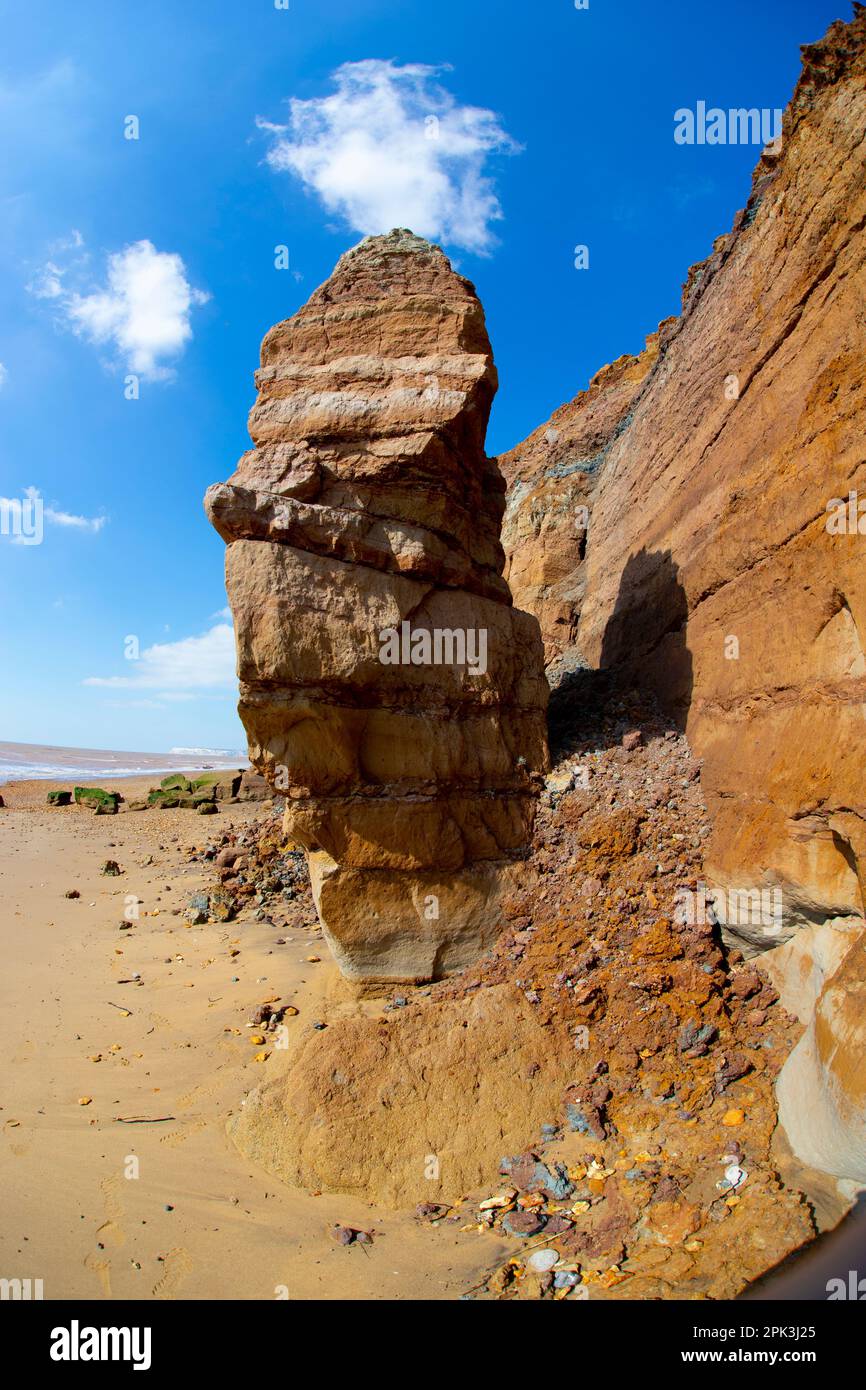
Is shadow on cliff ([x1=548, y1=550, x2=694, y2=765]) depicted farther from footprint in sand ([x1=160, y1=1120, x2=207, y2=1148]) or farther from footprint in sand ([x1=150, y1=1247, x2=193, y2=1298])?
footprint in sand ([x1=150, y1=1247, x2=193, y2=1298])

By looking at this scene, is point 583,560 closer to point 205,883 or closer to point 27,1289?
point 205,883

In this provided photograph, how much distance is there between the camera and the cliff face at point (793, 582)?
408cm

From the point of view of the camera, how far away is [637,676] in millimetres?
8539

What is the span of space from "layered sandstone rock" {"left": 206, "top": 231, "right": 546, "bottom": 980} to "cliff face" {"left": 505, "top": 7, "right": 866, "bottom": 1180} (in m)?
1.92

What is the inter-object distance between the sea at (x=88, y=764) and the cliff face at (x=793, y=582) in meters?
33.4

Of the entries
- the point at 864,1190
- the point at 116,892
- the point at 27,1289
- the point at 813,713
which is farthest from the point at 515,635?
the point at 116,892

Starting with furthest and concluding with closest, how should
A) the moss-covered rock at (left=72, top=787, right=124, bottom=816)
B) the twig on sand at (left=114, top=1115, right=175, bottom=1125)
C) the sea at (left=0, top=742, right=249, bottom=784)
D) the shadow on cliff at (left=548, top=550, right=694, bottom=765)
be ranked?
the sea at (left=0, top=742, right=249, bottom=784), the moss-covered rock at (left=72, top=787, right=124, bottom=816), the shadow on cliff at (left=548, top=550, right=694, bottom=765), the twig on sand at (left=114, top=1115, right=175, bottom=1125)

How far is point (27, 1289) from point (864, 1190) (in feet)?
13.3

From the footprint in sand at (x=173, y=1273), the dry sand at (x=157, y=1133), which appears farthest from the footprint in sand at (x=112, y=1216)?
the footprint in sand at (x=173, y=1273)

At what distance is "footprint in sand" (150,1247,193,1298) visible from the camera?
3729 mm

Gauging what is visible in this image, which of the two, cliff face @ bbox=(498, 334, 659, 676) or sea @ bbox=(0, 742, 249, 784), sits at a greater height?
cliff face @ bbox=(498, 334, 659, 676)

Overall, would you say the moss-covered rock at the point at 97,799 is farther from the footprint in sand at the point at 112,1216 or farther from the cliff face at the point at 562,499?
the footprint in sand at the point at 112,1216

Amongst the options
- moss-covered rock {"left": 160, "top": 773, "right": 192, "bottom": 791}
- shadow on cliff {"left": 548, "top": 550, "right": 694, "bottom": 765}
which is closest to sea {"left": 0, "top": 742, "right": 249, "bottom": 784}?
moss-covered rock {"left": 160, "top": 773, "right": 192, "bottom": 791}

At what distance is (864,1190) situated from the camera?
10.5 ft
